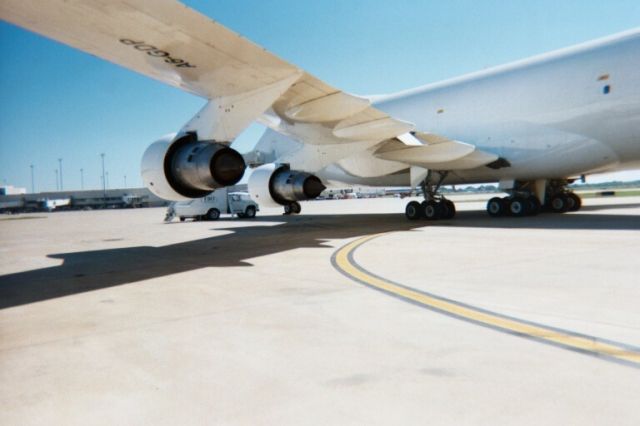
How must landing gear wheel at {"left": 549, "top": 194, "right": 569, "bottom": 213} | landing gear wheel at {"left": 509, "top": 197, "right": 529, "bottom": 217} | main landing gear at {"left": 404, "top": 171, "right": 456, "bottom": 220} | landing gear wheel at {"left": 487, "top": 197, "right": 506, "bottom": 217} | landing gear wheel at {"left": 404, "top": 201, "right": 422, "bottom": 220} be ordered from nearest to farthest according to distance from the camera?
landing gear wheel at {"left": 509, "top": 197, "right": 529, "bottom": 217} → main landing gear at {"left": 404, "top": 171, "right": 456, "bottom": 220} → landing gear wheel at {"left": 404, "top": 201, "right": 422, "bottom": 220} → landing gear wheel at {"left": 487, "top": 197, "right": 506, "bottom": 217} → landing gear wheel at {"left": 549, "top": 194, "right": 569, "bottom": 213}

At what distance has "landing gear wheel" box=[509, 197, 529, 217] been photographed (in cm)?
1545

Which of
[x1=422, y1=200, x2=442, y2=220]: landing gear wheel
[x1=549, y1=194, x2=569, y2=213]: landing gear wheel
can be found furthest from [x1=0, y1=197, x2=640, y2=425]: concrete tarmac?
[x1=549, y1=194, x2=569, y2=213]: landing gear wheel

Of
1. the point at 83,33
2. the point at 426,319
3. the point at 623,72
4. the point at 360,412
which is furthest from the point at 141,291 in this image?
the point at 623,72

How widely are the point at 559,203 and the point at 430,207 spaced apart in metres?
6.02

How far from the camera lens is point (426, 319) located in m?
3.52

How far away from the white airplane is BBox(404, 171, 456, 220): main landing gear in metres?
0.05

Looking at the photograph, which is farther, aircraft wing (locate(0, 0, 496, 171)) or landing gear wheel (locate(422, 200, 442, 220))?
landing gear wheel (locate(422, 200, 442, 220))

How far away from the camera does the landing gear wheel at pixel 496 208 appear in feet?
52.4

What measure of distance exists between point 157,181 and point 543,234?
26.5ft

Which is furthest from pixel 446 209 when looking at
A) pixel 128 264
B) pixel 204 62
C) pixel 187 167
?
pixel 128 264

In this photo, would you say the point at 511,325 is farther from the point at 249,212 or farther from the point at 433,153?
the point at 249,212

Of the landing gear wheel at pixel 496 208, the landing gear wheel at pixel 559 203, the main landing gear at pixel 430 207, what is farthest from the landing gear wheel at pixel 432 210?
the landing gear wheel at pixel 559 203

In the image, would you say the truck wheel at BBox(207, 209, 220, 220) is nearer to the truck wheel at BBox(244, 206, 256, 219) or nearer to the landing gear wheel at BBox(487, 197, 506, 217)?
the truck wheel at BBox(244, 206, 256, 219)

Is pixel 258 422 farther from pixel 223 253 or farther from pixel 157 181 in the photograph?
pixel 157 181
